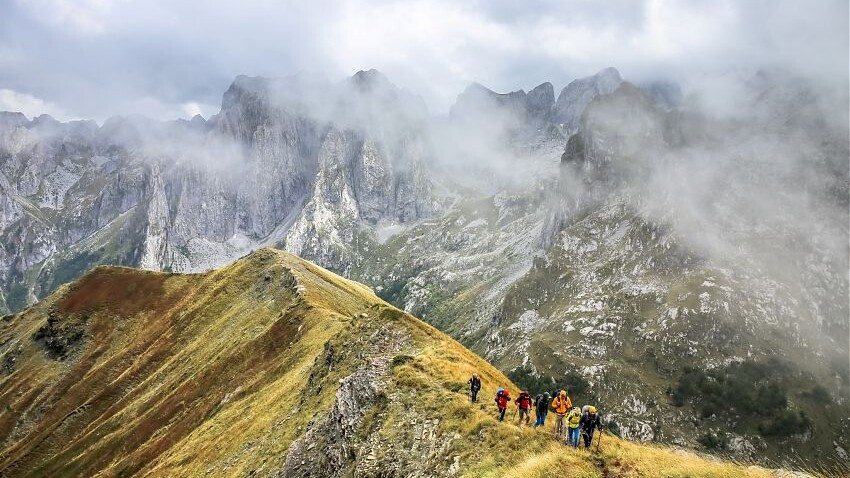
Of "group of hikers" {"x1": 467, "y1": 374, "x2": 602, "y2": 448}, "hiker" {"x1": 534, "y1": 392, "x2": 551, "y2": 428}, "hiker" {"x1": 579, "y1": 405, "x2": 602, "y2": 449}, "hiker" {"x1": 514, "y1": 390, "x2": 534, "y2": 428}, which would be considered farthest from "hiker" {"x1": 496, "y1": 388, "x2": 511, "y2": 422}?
"hiker" {"x1": 579, "y1": 405, "x2": 602, "y2": 449}

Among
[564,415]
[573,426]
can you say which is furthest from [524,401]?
[573,426]

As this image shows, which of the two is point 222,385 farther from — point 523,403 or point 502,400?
point 523,403

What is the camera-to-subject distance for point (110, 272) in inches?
6964

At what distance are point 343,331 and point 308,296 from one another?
46266mm

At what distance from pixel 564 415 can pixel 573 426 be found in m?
2.42

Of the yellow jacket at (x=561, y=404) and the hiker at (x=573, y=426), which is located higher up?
the yellow jacket at (x=561, y=404)

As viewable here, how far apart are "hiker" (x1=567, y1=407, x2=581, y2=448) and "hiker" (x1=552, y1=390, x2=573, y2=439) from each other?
1.16 metres

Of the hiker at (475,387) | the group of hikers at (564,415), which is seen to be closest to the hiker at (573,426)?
the group of hikers at (564,415)

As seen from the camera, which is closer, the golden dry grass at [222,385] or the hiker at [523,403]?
the golden dry grass at [222,385]

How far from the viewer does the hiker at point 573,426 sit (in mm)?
28406

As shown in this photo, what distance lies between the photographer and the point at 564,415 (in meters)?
30.9

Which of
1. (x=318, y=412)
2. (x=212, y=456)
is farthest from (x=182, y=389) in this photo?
(x=318, y=412)

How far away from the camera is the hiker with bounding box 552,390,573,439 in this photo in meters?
30.6

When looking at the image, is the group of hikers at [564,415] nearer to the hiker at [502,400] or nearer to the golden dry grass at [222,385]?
the hiker at [502,400]
